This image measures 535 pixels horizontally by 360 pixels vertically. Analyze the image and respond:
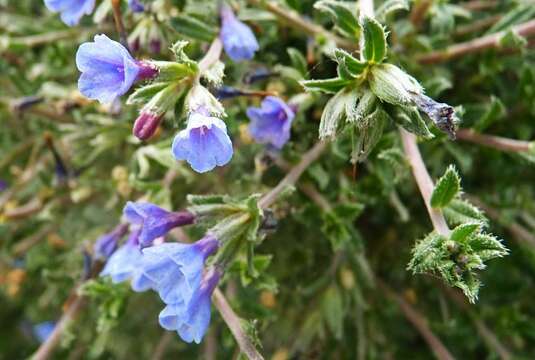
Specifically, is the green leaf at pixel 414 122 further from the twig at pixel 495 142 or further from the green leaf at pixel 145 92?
the twig at pixel 495 142

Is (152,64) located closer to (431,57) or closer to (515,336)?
(431,57)

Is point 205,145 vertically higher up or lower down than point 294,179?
higher up

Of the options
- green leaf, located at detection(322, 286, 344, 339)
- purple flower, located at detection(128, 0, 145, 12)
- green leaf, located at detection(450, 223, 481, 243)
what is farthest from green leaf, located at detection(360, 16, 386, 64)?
green leaf, located at detection(322, 286, 344, 339)

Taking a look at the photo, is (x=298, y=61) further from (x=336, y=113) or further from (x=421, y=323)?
(x=421, y=323)

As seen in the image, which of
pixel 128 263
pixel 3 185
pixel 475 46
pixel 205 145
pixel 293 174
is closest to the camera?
pixel 205 145

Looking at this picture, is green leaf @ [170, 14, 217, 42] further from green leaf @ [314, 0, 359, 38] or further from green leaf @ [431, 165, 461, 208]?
green leaf @ [431, 165, 461, 208]

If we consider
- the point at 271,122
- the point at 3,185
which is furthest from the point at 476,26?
the point at 3,185

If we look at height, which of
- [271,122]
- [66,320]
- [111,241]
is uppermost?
[271,122]
